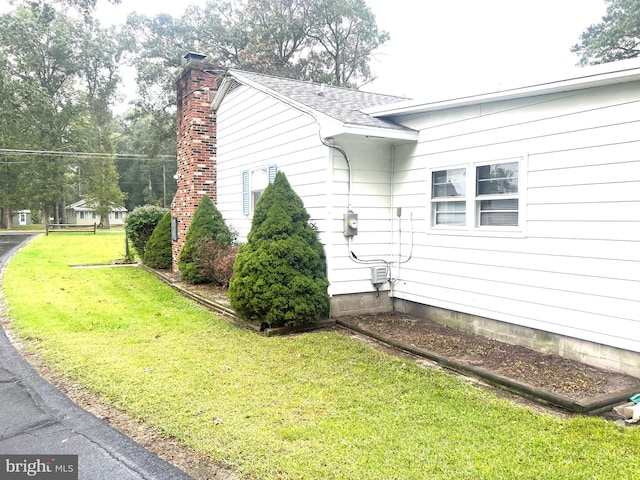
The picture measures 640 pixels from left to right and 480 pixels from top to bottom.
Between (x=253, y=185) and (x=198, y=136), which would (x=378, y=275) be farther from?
(x=198, y=136)

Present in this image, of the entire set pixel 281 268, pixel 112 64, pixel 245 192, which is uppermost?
pixel 112 64

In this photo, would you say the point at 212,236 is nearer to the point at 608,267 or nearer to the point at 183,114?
the point at 183,114

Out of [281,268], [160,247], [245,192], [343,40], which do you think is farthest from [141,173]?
[281,268]

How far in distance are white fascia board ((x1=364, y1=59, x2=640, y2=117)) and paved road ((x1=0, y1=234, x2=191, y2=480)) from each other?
514cm

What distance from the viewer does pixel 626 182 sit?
4547 millimetres

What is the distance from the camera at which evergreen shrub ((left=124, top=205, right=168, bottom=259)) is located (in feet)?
45.9

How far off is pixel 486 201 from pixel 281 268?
9.98 ft

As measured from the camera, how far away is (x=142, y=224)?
14.0 m

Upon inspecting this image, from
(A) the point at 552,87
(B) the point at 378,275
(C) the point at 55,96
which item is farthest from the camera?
(C) the point at 55,96

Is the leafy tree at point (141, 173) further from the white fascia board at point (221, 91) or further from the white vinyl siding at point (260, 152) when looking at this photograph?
the white vinyl siding at point (260, 152)

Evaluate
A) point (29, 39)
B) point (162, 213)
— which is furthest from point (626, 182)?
point (29, 39)

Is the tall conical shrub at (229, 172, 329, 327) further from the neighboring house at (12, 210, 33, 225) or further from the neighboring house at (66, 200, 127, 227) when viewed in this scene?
the neighboring house at (12, 210, 33, 225)

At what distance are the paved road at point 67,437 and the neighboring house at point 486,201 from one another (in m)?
3.99

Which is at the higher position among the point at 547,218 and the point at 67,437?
the point at 547,218
